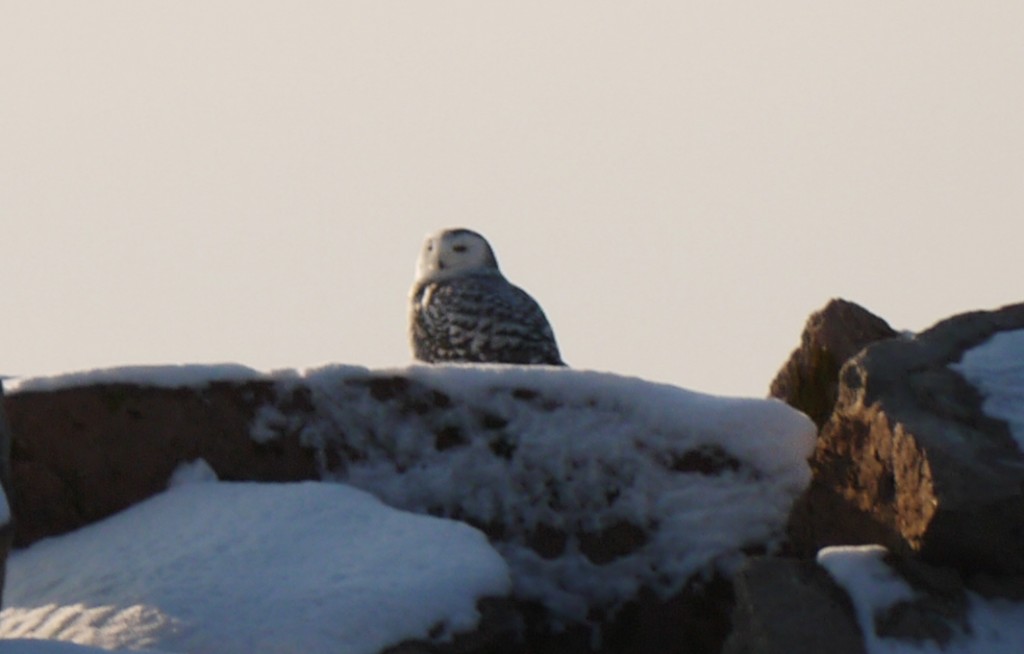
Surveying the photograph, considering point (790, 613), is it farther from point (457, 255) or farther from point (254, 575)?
point (457, 255)

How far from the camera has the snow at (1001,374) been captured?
199 inches

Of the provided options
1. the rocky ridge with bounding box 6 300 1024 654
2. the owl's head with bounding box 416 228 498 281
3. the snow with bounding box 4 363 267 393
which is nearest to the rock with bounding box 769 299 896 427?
the rocky ridge with bounding box 6 300 1024 654

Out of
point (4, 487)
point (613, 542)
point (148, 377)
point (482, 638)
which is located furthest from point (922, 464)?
point (148, 377)

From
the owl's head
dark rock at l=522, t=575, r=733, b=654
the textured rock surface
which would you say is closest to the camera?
the textured rock surface

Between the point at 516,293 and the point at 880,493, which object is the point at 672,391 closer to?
the point at 880,493

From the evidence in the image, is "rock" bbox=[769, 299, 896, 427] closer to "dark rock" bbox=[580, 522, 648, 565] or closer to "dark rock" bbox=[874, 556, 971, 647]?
"dark rock" bbox=[580, 522, 648, 565]

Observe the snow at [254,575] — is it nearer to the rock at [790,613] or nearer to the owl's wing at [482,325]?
the rock at [790,613]

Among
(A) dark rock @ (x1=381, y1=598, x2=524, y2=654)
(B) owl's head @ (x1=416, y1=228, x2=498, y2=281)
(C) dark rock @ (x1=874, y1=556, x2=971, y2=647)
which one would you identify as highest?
(B) owl's head @ (x1=416, y1=228, x2=498, y2=281)

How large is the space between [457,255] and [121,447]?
4.30 metres

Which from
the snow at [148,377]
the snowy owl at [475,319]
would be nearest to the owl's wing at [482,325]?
the snowy owl at [475,319]

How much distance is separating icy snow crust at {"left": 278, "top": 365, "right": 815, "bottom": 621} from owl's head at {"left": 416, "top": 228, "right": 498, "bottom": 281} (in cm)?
393

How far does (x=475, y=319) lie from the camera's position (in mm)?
9016

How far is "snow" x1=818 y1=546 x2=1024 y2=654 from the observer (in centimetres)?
477

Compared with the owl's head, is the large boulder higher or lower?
lower
